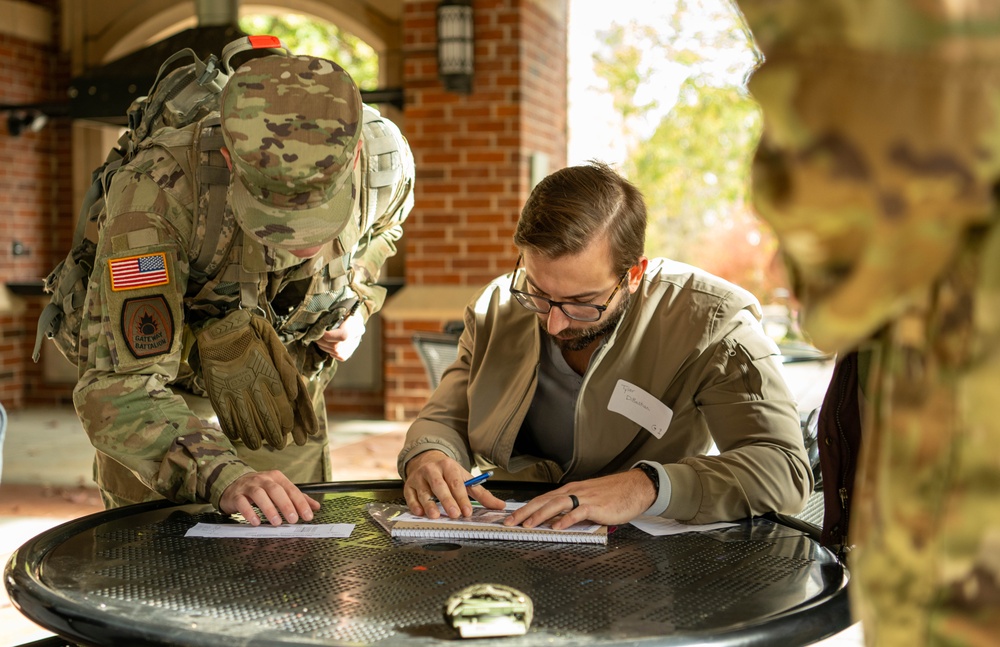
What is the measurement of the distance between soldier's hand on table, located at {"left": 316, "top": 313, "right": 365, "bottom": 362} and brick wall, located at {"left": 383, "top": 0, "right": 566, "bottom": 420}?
3.86m

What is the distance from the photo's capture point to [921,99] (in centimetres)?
68

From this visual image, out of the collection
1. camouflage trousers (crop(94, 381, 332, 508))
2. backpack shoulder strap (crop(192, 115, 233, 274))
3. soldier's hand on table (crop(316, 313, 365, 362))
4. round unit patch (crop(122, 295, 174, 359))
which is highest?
backpack shoulder strap (crop(192, 115, 233, 274))

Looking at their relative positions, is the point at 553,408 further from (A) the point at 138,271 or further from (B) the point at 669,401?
(A) the point at 138,271

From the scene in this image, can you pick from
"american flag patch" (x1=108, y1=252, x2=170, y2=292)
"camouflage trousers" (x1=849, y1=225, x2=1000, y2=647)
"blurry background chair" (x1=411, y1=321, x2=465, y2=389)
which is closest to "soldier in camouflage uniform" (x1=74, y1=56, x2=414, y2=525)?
"american flag patch" (x1=108, y1=252, x2=170, y2=292)

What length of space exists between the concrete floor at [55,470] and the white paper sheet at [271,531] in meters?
1.54

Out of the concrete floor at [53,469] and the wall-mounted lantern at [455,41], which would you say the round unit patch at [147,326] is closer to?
the concrete floor at [53,469]

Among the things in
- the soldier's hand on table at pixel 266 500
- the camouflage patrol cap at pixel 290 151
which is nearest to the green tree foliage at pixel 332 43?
the camouflage patrol cap at pixel 290 151

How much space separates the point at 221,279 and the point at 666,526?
1079mm

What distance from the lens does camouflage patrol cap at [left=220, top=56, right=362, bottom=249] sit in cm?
199

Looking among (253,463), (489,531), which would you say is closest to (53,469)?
(253,463)

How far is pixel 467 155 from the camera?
667 centimetres

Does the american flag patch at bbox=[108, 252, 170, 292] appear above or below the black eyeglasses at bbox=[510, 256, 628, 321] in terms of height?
above

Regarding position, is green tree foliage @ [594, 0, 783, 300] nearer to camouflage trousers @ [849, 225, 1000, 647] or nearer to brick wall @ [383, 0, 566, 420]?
brick wall @ [383, 0, 566, 420]

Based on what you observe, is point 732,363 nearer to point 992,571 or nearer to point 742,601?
point 742,601
